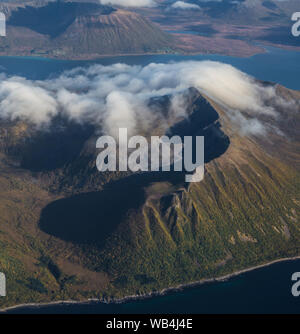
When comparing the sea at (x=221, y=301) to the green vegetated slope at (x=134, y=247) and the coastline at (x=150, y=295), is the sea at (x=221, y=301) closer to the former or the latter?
the coastline at (x=150, y=295)

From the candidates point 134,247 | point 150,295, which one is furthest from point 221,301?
point 134,247

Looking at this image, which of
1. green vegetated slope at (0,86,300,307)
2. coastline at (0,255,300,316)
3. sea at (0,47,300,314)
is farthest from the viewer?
green vegetated slope at (0,86,300,307)

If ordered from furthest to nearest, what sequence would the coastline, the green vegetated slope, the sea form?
the green vegetated slope, the coastline, the sea

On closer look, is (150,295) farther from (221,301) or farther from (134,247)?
(221,301)

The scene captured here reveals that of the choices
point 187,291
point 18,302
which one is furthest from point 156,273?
point 18,302

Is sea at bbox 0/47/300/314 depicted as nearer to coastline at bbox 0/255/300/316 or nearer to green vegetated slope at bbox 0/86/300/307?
coastline at bbox 0/255/300/316

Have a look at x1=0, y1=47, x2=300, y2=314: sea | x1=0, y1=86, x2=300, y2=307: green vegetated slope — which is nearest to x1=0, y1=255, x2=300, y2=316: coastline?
x1=0, y1=47, x2=300, y2=314: sea

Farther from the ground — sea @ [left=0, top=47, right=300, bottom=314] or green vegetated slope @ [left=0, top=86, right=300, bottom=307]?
green vegetated slope @ [left=0, top=86, right=300, bottom=307]

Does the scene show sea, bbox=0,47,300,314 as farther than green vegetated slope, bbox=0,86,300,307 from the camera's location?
No

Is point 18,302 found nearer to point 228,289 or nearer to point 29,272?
point 29,272

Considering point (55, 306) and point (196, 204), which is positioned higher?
point (196, 204)

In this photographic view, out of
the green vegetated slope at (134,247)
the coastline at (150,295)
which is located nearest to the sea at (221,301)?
the coastline at (150,295)
